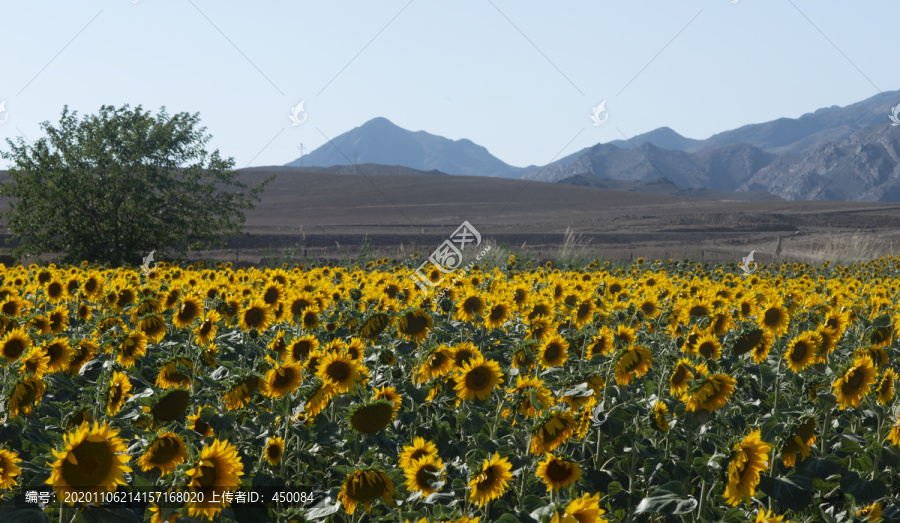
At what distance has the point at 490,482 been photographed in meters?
2.50

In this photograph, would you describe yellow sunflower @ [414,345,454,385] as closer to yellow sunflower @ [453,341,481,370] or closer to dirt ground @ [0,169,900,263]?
yellow sunflower @ [453,341,481,370]

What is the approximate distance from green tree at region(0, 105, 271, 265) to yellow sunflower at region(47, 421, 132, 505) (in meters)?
17.0

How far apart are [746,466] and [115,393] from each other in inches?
96.3

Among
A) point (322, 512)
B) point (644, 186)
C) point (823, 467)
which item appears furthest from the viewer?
point (644, 186)

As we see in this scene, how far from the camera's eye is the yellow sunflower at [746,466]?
7.86 ft

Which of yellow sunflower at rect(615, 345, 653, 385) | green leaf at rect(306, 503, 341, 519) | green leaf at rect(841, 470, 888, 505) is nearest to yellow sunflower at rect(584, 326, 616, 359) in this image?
yellow sunflower at rect(615, 345, 653, 385)

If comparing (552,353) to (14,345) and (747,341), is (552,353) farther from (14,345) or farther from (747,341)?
(14,345)

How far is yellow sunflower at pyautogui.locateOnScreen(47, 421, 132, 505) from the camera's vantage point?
2.06 m

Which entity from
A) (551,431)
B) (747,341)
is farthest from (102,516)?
(747,341)

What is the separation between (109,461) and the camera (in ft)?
6.92

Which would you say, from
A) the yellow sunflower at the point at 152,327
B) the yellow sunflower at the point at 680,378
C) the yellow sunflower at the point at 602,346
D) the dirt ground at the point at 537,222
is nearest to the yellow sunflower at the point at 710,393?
the yellow sunflower at the point at 680,378

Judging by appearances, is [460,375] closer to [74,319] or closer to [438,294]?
[438,294]

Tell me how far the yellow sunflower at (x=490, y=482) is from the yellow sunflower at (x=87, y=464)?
108cm

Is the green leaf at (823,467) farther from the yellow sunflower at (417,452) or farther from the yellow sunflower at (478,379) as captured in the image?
the yellow sunflower at (417,452)
